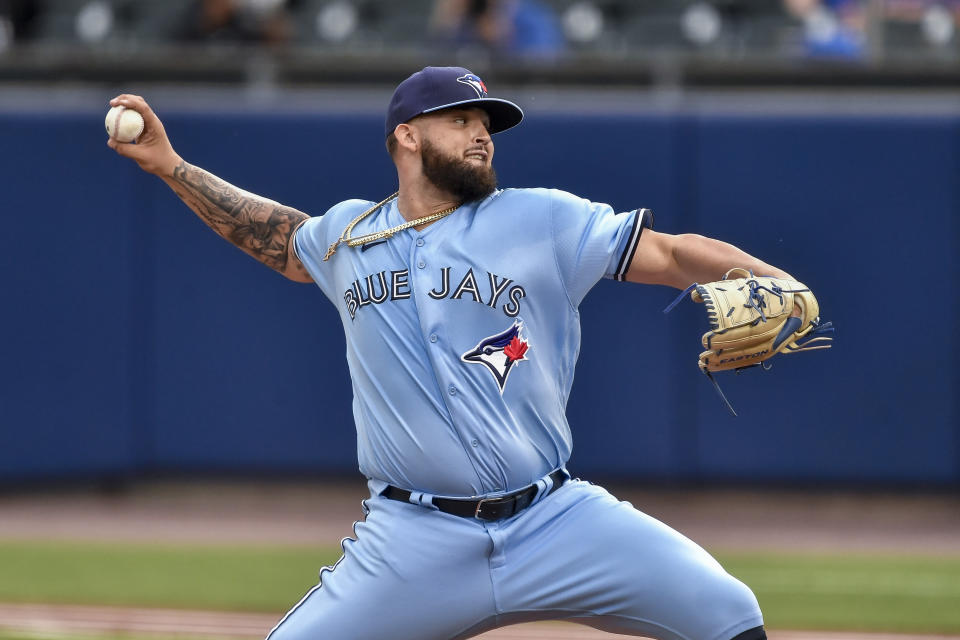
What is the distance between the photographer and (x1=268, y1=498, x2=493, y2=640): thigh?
10.8ft

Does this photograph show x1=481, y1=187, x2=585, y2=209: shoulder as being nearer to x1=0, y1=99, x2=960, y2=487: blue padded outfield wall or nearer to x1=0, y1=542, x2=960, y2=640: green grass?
x1=0, y1=542, x2=960, y2=640: green grass

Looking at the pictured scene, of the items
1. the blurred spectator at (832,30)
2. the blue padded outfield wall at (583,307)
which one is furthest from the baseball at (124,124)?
the blurred spectator at (832,30)

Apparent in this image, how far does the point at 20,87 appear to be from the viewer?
31.6 feet

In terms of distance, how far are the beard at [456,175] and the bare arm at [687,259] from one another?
436 mm

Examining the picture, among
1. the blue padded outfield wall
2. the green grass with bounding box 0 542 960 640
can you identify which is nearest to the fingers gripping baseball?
the green grass with bounding box 0 542 960 640

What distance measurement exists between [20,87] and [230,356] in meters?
2.34

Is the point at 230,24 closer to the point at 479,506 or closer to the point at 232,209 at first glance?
the point at 232,209

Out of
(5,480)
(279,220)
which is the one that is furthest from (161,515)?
(279,220)

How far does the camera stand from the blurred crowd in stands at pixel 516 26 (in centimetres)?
958

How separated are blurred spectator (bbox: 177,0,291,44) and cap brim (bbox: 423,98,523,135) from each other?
659cm

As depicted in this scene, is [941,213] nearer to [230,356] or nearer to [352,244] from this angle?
[230,356]

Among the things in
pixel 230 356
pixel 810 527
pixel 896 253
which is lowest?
pixel 810 527

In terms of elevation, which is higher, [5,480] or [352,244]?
[352,244]

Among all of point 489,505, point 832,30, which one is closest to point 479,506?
point 489,505
